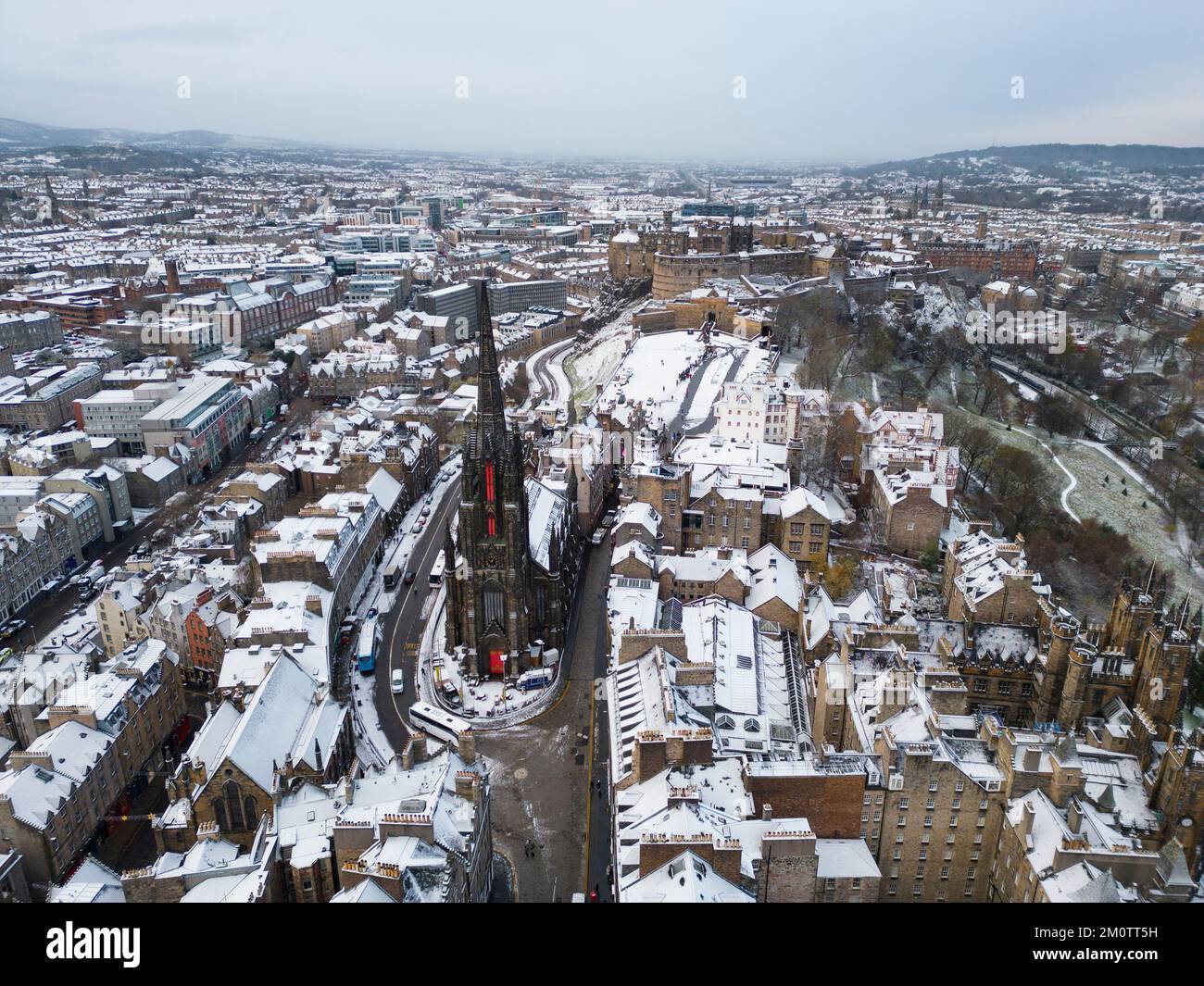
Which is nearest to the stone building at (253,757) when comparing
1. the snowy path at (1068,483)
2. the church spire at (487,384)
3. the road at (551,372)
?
the church spire at (487,384)

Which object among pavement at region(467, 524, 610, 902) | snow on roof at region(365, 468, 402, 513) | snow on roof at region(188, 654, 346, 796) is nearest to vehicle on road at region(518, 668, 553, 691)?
pavement at region(467, 524, 610, 902)

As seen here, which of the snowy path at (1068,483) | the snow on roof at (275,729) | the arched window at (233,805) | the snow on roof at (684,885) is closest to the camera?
the snow on roof at (684,885)

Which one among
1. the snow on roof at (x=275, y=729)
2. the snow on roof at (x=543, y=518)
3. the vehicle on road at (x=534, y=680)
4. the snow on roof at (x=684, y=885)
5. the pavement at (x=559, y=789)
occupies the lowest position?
the pavement at (x=559, y=789)

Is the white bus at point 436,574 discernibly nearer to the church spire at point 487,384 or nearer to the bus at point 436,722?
the bus at point 436,722

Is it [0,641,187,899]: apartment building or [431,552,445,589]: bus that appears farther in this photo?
[431,552,445,589]: bus

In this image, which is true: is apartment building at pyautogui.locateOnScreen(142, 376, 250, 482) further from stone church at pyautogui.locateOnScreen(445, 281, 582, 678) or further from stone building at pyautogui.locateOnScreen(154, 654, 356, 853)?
stone building at pyautogui.locateOnScreen(154, 654, 356, 853)

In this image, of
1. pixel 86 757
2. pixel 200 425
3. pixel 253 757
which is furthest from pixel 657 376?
pixel 86 757
